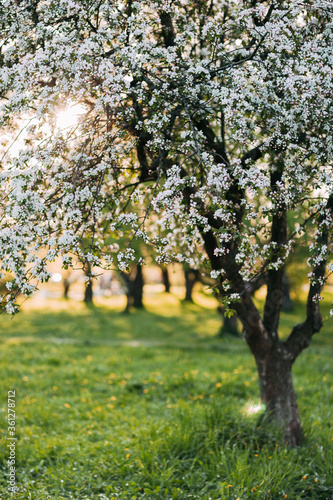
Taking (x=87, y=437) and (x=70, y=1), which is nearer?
(x=70, y=1)

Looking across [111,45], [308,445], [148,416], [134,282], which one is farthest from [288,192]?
[134,282]

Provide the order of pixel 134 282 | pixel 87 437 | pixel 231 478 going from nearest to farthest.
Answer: pixel 231 478 < pixel 87 437 < pixel 134 282

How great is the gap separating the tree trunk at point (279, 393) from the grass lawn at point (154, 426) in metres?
0.35

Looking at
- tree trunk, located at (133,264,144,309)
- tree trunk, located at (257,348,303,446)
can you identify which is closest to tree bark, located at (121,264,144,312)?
tree trunk, located at (133,264,144,309)

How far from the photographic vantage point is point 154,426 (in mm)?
7922

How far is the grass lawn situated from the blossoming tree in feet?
10.1

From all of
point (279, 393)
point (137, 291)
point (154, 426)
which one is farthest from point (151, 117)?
point (137, 291)

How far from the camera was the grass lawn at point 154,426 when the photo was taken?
6.16m

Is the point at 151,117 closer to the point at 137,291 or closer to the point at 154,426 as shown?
the point at 154,426

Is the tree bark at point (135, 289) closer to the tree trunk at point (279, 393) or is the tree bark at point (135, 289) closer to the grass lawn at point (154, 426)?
the grass lawn at point (154, 426)

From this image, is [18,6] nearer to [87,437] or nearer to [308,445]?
[87,437]

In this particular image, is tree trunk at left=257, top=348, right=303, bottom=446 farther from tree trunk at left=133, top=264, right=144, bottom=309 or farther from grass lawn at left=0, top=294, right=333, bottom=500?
tree trunk at left=133, top=264, right=144, bottom=309

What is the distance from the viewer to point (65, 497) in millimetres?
6059

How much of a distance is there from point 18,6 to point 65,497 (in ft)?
23.3
